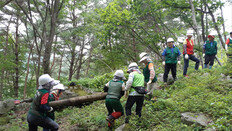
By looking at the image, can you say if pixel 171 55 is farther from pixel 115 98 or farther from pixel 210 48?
pixel 115 98

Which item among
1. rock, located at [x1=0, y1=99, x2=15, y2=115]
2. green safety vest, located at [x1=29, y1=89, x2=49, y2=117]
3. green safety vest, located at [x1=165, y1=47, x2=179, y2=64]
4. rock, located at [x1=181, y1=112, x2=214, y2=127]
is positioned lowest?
rock, located at [x1=0, y1=99, x2=15, y2=115]

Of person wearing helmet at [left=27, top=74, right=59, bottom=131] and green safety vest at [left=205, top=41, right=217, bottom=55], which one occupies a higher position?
green safety vest at [left=205, top=41, right=217, bottom=55]

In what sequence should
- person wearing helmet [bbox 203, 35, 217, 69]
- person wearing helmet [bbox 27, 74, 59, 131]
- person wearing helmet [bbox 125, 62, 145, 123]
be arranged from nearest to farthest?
person wearing helmet [bbox 27, 74, 59, 131]
person wearing helmet [bbox 125, 62, 145, 123]
person wearing helmet [bbox 203, 35, 217, 69]

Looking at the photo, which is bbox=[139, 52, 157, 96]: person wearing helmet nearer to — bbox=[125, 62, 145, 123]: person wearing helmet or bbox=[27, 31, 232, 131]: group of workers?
bbox=[27, 31, 232, 131]: group of workers

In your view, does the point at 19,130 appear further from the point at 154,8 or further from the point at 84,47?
the point at 84,47

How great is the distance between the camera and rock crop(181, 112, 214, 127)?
382 centimetres

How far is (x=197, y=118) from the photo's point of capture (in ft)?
13.4

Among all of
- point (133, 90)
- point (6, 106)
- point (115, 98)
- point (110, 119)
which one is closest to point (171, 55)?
point (133, 90)

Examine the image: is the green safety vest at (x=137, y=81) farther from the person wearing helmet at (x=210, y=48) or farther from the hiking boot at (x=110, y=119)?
the person wearing helmet at (x=210, y=48)

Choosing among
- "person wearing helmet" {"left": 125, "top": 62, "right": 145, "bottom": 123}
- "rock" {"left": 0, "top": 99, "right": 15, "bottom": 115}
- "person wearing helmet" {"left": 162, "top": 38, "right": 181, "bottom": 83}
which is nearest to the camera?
"person wearing helmet" {"left": 125, "top": 62, "right": 145, "bottom": 123}

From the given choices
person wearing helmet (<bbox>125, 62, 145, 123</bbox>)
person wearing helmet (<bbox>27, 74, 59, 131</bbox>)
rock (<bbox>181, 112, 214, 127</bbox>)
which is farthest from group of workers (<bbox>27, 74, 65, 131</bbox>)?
rock (<bbox>181, 112, 214, 127</bbox>)

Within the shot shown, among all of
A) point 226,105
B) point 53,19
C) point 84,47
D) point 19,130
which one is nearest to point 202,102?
point 226,105

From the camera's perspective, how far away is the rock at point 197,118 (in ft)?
12.5

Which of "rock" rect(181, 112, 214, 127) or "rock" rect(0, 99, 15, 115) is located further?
"rock" rect(0, 99, 15, 115)
